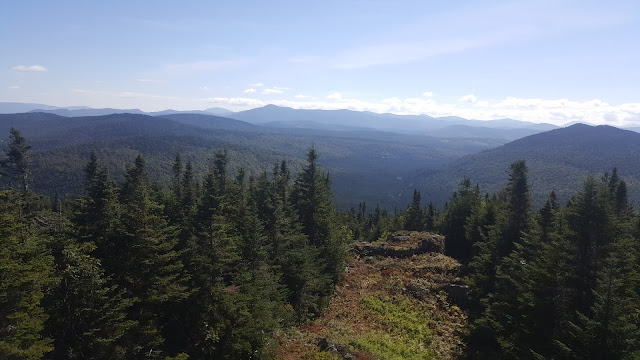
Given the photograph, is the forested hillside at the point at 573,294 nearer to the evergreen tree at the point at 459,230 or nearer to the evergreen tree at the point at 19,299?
the evergreen tree at the point at 19,299

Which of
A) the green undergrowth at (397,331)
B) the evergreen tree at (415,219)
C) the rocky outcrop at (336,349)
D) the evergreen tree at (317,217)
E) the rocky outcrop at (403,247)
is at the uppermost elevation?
the evergreen tree at (317,217)

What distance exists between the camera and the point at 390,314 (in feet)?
95.7

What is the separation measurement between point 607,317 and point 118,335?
61.6ft

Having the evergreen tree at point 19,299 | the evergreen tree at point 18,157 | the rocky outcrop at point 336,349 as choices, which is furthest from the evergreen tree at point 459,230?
the evergreen tree at point 18,157

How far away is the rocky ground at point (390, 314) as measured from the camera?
70.3ft

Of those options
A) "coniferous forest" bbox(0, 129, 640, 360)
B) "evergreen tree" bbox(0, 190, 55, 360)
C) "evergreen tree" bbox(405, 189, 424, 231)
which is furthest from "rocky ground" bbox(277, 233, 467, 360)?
"evergreen tree" bbox(405, 189, 424, 231)

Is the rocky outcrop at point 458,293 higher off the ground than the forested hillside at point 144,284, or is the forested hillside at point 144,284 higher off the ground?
the forested hillside at point 144,284

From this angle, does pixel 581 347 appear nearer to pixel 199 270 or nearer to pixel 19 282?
pixel 199 270

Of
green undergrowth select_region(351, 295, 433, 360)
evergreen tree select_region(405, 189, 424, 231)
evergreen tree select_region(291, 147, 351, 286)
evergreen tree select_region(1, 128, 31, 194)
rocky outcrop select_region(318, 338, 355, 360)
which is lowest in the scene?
evergreen tree select_region(405, 189, 424, 231)

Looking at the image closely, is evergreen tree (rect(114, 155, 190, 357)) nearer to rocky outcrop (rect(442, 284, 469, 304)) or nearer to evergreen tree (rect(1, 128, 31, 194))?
rocky outcrop (rect(442, 284, 469, 304))

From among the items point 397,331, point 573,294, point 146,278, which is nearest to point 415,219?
point 397,331

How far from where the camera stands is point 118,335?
538 inches

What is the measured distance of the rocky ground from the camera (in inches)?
843

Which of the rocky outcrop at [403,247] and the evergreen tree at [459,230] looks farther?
the evergreen tree at [459,230]
